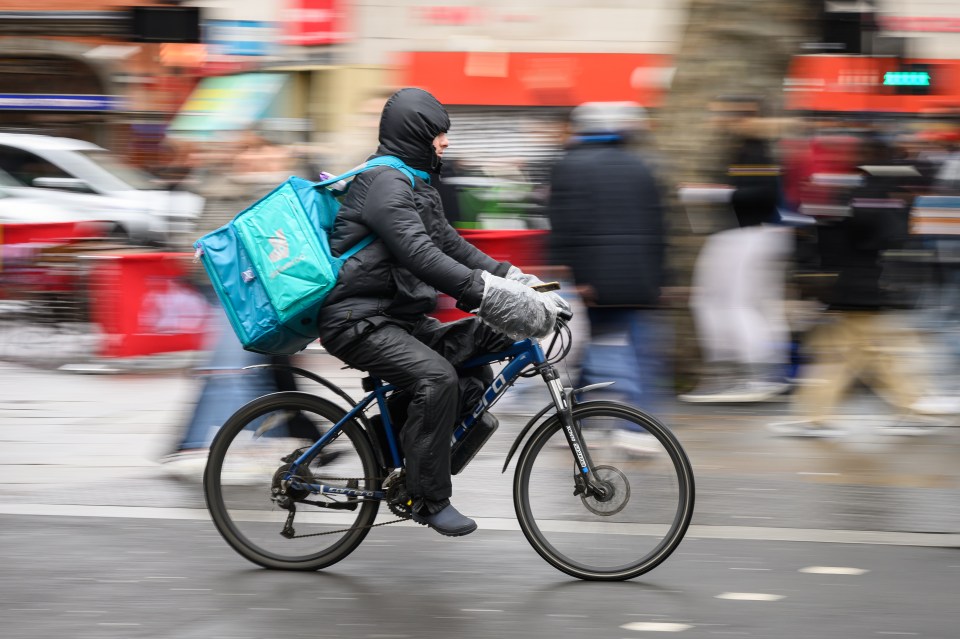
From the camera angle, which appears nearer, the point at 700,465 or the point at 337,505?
the point at 337,505

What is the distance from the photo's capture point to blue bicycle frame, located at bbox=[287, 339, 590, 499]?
201 inches

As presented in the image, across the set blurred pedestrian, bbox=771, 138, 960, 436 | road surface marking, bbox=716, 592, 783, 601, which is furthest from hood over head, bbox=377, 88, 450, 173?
blurred pedestrian, bbox=771, 138, 960, 436

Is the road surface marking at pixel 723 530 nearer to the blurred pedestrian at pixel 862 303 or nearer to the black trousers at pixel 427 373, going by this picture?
the black trousers at pixel 427 373

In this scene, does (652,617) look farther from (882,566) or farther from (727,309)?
(727,309)

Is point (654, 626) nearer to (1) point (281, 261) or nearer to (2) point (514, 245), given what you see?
(1) point (281, 261)

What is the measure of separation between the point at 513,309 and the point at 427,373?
1.31ft

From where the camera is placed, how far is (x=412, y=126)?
4.97 m

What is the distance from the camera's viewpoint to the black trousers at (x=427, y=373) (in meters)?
4.95

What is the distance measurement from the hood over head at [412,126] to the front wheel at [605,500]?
1.11 meters

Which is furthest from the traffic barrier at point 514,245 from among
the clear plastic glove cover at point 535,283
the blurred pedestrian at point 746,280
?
the clear plastic glove cover at point 535,283

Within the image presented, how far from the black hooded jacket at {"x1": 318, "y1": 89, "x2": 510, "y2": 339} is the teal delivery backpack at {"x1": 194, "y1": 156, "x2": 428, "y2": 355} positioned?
47mm

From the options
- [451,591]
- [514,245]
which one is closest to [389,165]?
[451,591]

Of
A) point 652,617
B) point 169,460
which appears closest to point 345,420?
point 652,617

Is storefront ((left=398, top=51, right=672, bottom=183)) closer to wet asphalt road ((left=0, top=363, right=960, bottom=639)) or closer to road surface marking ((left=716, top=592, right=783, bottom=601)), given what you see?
wet asphalt road ((left=0, top=363, right=960, bottom=639))
